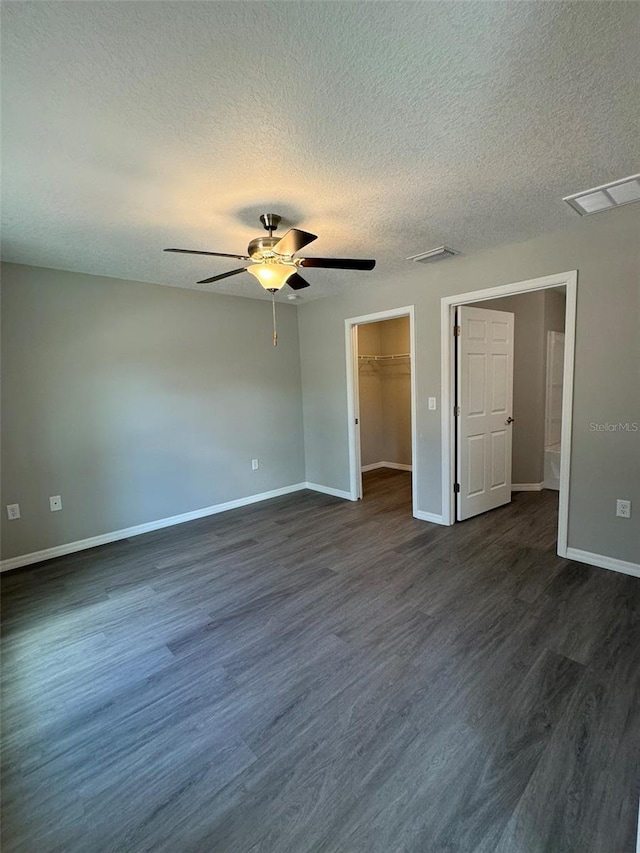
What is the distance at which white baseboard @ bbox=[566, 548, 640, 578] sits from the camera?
277 centimetres

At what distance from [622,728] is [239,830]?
1576mm

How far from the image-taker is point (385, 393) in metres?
6.39

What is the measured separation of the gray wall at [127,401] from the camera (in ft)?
10.7

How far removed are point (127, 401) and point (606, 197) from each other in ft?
13.4

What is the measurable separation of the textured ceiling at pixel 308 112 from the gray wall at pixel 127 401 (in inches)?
40.6

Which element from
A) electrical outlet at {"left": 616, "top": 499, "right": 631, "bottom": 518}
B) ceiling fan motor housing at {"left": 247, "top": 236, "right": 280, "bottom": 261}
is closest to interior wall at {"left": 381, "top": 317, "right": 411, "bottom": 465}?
electrical outlet at {"left": 616, "top": 499, "right": 631, "bottom": 518}

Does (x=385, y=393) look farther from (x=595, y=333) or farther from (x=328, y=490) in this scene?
(x=595, y=333)

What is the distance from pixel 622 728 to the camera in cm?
160

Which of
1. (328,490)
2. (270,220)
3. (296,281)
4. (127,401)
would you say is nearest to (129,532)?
(127,401)

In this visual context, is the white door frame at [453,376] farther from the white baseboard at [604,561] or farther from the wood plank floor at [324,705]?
the wood plank floor at [324,705]

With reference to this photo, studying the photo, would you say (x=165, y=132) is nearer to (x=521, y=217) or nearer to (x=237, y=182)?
(x=237, y=182)

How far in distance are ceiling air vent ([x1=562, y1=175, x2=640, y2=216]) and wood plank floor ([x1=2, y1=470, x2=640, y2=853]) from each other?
2503 mm

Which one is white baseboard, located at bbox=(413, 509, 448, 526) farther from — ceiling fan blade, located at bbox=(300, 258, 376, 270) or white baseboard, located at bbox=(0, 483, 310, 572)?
ceiling fan blade, located at bbox=(300, 258, 376, 270)

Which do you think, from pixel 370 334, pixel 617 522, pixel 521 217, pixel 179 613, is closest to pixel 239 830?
pixel 179 613
